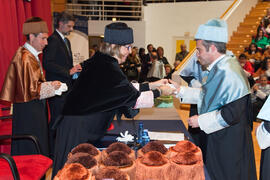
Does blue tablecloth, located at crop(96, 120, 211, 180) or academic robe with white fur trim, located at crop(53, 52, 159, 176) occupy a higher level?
academic robe with white fur trim, located at crop(53, 52, 159, 176)

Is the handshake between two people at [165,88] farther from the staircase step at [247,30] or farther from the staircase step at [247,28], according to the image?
the staircase step at [247,28]

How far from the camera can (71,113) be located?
81.0 inches

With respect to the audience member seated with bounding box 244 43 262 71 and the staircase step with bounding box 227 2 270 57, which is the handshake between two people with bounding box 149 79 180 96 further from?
the staircase step with bounding box 227 2 270 57

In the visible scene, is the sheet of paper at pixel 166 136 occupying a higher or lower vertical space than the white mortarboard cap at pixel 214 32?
lower

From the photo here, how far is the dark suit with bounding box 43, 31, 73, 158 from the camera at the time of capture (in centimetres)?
368

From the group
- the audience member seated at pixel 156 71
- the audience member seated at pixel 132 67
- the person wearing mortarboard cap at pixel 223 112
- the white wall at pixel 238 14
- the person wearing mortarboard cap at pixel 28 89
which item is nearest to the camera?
the person wearing mortarboard cap at pixel 223 112

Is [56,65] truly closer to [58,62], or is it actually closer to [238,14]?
[58,62]

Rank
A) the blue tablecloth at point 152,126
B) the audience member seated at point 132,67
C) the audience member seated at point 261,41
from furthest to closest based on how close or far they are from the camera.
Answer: the audience member seated at point 261,41, the audience member seated at point 132,67, the blue tablecloth at point 152,126

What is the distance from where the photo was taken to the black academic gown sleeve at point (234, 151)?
7.15 feet

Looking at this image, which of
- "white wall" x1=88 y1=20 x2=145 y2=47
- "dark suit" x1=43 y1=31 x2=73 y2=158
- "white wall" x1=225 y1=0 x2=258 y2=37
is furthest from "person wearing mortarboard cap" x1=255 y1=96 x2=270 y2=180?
"white wall" x1=88 y1=20 x2=145 y2=47

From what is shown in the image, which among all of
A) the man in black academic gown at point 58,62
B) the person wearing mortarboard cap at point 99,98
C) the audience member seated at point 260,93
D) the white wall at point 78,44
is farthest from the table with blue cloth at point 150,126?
the white wall at point 78,44

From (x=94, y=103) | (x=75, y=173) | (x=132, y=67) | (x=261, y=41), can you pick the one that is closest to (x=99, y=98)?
(x=94, y=103)

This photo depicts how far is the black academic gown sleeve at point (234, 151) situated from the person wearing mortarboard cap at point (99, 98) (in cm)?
65

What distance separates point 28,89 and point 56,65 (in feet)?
2.59
